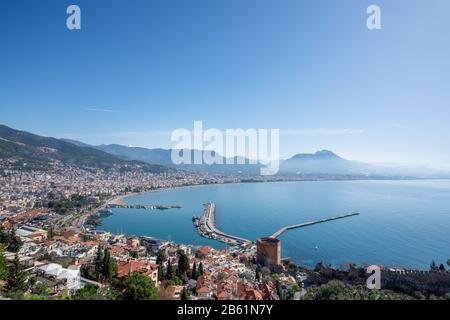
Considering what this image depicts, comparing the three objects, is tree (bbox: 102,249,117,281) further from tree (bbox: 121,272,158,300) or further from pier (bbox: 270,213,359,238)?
pier (bbox: 270,213,359,238)

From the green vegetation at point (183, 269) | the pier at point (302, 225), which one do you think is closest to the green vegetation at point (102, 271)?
the green vegetation at point (183, 269)

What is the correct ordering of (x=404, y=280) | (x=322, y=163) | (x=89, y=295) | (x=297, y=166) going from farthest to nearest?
(x=322, y=163) → (x=297, y=166) → (x=404, y=280) → (x=89, y=295)

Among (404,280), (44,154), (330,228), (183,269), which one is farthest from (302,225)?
(44,154)

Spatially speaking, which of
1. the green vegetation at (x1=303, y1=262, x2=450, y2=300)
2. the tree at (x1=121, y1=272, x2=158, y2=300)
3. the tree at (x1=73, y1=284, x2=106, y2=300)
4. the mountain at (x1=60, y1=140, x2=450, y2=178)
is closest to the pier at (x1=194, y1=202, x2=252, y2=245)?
the green vegetation at (x1=303, y1=262, x2=450, y2=300)

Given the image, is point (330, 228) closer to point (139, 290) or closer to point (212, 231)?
point (212, 231)

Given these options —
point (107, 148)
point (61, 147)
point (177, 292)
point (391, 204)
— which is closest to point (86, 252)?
point (177, 292)

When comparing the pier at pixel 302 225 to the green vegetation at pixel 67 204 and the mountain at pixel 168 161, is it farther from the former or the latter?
the mountain at pixel 168 161
